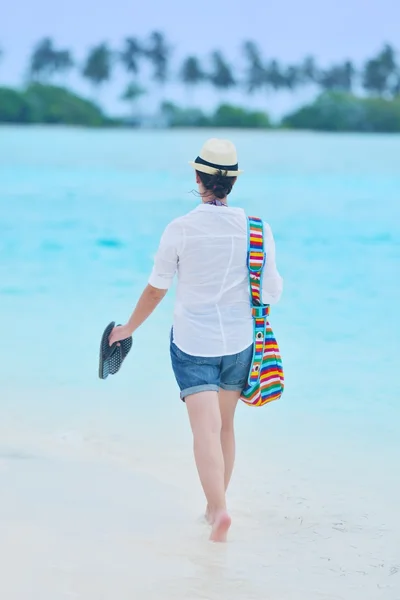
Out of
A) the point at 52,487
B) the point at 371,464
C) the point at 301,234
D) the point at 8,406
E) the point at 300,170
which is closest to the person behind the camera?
the point at 52,487

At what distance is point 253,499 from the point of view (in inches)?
185

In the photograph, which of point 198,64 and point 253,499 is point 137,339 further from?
point 198,64

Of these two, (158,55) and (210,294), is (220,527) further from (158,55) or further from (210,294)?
(158,55)

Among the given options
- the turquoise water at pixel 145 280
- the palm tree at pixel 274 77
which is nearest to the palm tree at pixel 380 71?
the palm tree at pixel 274 77

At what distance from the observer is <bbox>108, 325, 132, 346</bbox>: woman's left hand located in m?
3.79

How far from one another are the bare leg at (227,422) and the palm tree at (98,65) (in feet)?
387

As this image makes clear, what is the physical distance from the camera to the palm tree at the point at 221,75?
4628 inches

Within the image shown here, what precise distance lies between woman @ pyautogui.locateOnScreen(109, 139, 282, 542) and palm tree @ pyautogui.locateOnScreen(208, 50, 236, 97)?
11593 cm

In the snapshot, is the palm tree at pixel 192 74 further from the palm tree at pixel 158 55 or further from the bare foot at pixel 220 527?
the bare foot at pixel 220 527

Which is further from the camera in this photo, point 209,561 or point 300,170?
point 300,170

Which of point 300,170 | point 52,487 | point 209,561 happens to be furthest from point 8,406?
point 300,170

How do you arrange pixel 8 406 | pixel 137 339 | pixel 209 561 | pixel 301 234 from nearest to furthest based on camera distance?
pixel 209 561 < pixel 8 406 < pixel 137 339 < pixel 301 234

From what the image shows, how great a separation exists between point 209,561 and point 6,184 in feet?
102

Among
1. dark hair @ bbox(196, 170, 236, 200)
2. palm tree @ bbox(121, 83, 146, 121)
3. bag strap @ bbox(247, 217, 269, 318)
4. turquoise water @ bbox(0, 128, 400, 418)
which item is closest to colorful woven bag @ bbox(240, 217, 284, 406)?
bag strap @ bbox(247, 217, 269, 318)
